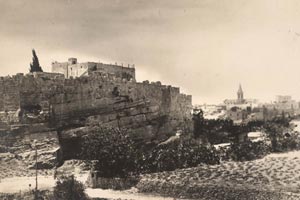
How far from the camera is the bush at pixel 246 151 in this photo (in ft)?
78.8

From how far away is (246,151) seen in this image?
2455cm

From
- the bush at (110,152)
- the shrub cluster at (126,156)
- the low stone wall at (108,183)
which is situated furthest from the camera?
the shrub cluster at (126,156)

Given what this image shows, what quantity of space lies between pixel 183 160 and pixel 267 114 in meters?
38.0

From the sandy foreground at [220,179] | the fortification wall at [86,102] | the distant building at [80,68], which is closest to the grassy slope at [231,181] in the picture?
the sandy foreground at [220,179]

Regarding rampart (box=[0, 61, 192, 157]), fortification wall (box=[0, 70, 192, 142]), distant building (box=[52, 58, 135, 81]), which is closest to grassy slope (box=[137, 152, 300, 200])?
rampart (box=[0, 61, 192, 157])

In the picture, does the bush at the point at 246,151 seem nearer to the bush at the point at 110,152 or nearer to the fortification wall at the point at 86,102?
the fortification wall at the point at 86,102

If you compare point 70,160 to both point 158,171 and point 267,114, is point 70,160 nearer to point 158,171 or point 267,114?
point 158,171

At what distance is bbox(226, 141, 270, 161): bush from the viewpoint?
24.0m

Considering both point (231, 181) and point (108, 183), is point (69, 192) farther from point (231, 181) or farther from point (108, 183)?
point (231, 181)

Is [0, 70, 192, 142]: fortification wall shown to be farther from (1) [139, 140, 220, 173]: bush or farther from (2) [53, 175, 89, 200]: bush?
(2) [53, 175, 89, 200]: bush

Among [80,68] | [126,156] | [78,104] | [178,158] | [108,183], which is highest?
[80,68]

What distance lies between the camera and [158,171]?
20.0m

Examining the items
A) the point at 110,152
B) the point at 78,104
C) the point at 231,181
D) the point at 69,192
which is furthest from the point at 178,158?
the point at 69,192

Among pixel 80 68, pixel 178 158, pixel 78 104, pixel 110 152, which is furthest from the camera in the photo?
pixel 80 68
